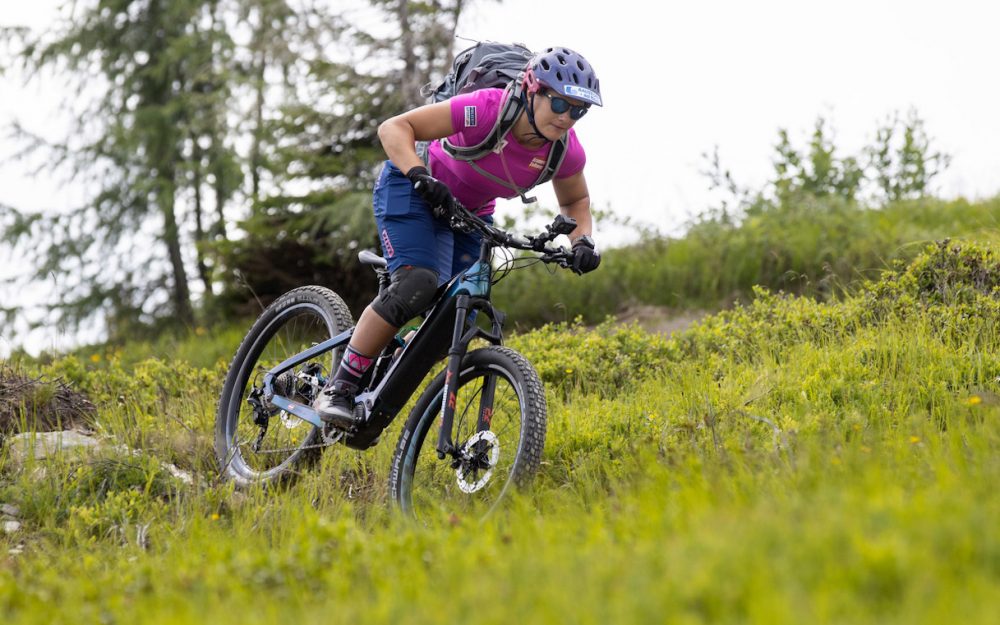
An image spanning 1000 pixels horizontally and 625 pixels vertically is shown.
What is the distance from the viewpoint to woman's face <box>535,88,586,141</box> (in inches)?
198

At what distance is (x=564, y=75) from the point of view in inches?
197

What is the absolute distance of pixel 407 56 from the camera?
584 inches

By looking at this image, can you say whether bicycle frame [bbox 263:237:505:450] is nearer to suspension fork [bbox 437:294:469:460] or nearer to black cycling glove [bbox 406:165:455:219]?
suspension fork [bbox 437:294:469:460]

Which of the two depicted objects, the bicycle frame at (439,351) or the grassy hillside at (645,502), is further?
the bicycle frame at (439,351)

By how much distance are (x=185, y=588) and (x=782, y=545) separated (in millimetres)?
2130

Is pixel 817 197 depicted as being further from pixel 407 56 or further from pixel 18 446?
pixel 18 446

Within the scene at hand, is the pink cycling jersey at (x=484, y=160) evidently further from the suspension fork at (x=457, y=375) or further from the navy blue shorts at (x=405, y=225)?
the suspension fork at (x=457, y=375)

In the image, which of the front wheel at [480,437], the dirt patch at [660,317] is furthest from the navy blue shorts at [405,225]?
the dirt patch at [660,317]

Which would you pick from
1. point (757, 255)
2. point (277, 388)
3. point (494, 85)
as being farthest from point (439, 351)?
point (757, 255)

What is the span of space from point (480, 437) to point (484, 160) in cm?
151

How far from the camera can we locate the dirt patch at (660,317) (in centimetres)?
1131

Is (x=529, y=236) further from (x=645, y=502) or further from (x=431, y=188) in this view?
(x=645, y=502)

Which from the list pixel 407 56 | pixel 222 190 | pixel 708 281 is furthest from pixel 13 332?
pixel 708 281

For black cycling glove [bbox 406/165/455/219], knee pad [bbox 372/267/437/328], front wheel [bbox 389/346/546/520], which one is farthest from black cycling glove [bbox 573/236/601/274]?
knee pad [bbox 372/267/437/328]
